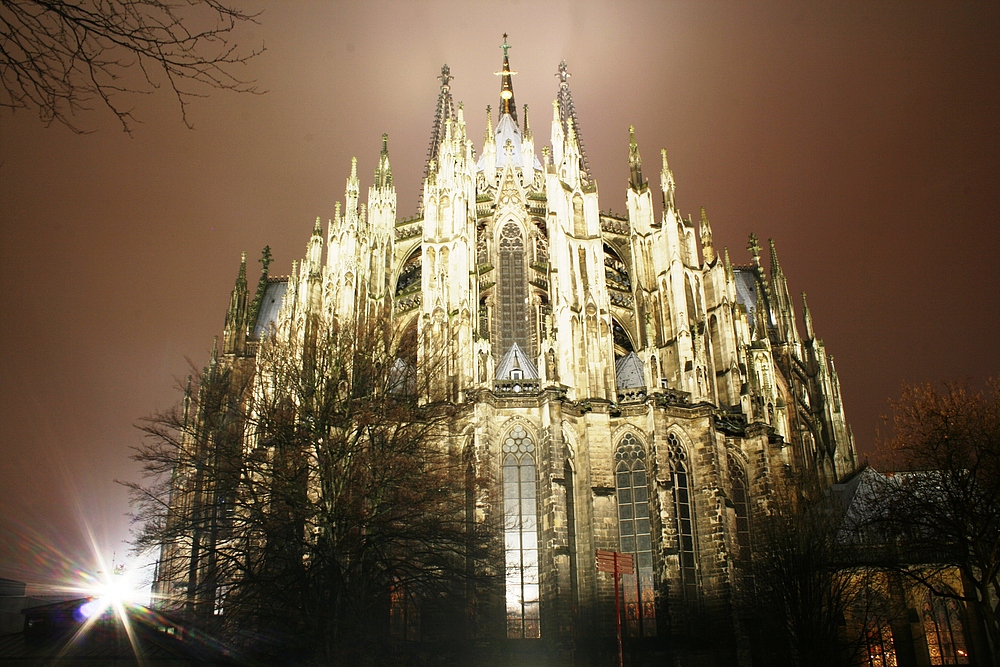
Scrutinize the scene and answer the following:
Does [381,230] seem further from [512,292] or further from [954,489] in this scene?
[954,489]

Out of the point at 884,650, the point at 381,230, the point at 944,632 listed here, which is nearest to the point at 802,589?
the point at 884,650

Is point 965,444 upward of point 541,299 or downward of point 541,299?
downward

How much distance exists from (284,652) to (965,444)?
20517 mm

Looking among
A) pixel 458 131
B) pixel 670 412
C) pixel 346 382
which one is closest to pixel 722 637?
pixel 670 412

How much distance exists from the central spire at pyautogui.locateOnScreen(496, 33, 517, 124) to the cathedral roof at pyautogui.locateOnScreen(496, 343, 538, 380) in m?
27.6

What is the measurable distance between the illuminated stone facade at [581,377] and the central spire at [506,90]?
54.7 ft

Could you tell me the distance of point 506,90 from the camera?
57.7 m

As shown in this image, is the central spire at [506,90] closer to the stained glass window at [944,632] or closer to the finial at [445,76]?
the finial at [445,76]

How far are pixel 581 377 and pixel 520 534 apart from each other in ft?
20.7

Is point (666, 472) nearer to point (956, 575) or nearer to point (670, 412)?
point (670, 412)

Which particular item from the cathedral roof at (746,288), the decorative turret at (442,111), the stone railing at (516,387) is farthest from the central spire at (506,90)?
the stone railing at (516,387)

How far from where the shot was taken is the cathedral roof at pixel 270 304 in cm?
5051

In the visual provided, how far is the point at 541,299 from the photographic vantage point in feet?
115

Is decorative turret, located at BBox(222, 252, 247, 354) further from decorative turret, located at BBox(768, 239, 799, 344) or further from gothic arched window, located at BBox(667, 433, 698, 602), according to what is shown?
decorative turret, located at BBox(768, 239, 799, 344)
